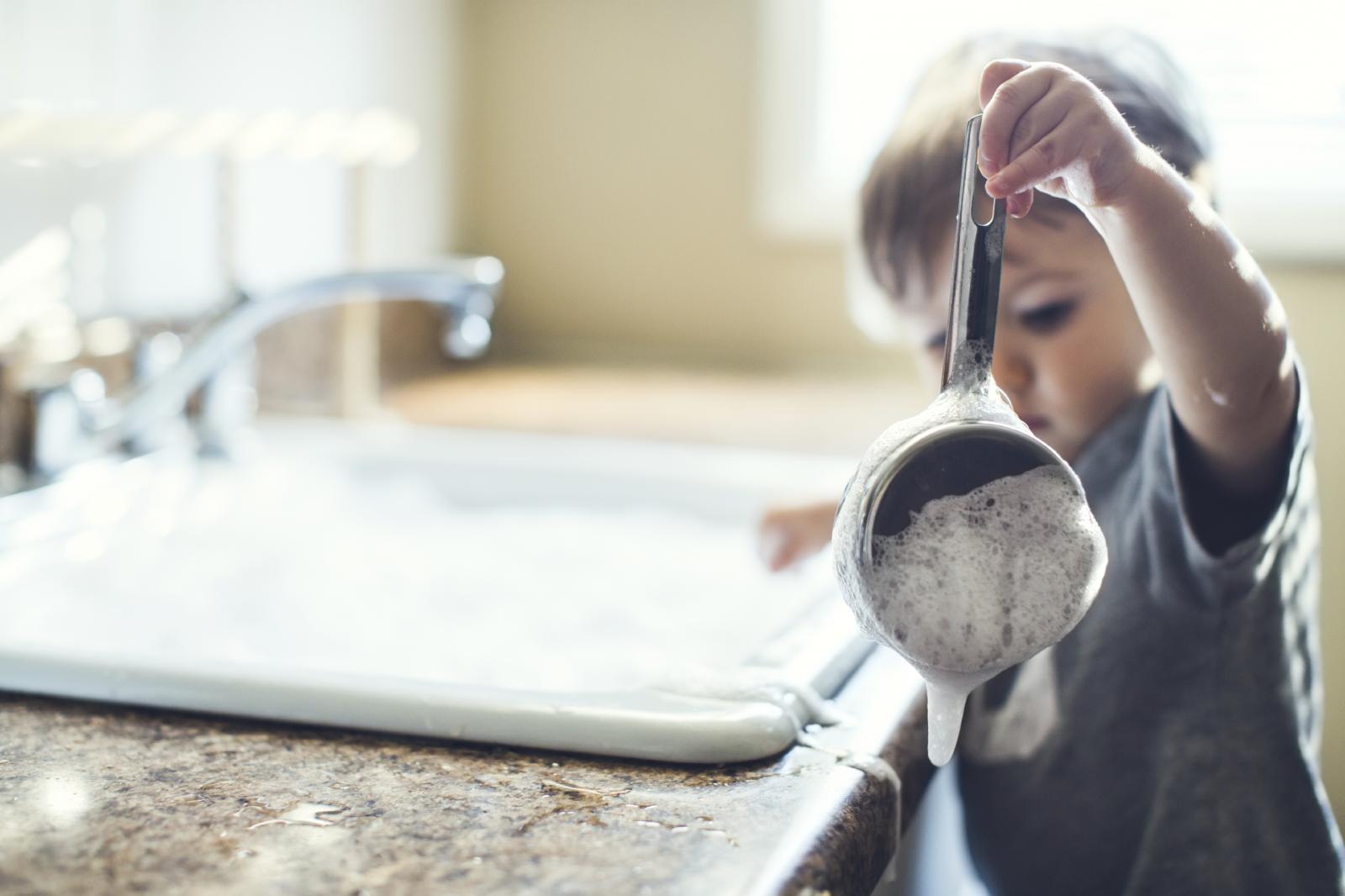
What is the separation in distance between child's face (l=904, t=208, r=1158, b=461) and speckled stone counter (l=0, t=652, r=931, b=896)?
32cm

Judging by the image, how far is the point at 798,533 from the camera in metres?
0.94

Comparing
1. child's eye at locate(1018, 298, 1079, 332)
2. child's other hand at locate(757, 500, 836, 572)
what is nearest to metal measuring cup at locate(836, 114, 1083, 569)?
child's eye at locate(1018, 298, 1079, 332)

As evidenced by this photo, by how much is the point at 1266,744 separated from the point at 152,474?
0.88 metres

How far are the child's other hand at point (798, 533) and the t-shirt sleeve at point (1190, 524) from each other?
0.22m

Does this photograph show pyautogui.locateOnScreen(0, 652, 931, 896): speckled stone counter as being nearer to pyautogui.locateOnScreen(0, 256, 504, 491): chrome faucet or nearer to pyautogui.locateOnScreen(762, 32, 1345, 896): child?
pyautogui.locateOnScreen(762, 32, 1345, 896): child

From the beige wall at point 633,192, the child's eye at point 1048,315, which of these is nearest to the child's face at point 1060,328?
the child's eye at point 1048,315

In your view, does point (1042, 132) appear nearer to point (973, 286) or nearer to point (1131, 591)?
point (973, 286)

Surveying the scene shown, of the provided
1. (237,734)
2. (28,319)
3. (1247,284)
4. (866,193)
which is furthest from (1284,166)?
(237,734)

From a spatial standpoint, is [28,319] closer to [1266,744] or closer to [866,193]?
[866,193]

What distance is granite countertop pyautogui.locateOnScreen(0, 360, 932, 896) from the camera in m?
0.39

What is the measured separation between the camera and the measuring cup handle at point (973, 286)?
393 mm

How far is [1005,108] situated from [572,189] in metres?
1.70

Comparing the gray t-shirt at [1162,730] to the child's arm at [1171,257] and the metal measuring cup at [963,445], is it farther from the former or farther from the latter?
the metal measuring cup at [963,445]

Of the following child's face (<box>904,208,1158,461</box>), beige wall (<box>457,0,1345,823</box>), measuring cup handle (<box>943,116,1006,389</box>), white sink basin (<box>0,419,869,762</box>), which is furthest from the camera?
beige wall (<box>457,0,1345,823</box>)
